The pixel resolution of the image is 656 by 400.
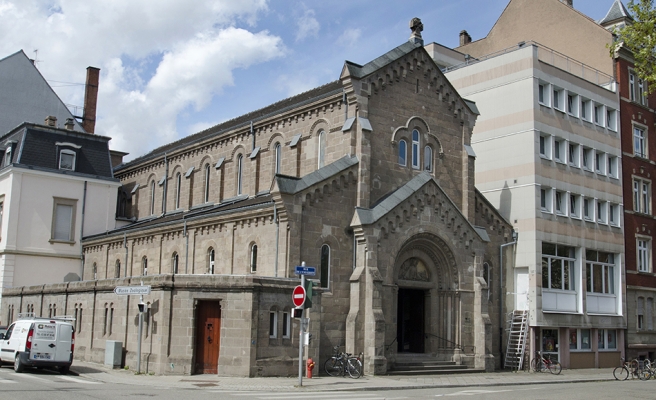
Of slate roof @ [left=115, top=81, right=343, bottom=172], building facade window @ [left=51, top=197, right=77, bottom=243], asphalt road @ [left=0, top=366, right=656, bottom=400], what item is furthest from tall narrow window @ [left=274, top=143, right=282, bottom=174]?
asphalt road @ [left=0, top=366, right=656, bottom=400]

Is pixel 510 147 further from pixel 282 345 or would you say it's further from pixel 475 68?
pixel 282 345

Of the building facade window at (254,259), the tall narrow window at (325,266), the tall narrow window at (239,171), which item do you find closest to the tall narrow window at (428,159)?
the tall narrow window at (325,266)

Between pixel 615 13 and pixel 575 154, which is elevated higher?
pixel 615 13

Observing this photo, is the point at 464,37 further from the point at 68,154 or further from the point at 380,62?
the point at 68,154

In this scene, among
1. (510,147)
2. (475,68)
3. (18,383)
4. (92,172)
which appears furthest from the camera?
(92,172)

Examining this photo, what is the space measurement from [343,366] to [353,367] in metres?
0.42

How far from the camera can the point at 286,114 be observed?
3816cm

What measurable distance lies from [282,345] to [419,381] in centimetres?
573

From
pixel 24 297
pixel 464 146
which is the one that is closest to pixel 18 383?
pixel 24 297

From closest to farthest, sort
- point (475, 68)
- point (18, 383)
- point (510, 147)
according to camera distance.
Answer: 1. point (18, 383)
2. point (510, 147)
3. point (475, 68)

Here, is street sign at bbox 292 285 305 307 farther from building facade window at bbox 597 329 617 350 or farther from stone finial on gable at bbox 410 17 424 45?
building facade window at bbox 597 329 617 350

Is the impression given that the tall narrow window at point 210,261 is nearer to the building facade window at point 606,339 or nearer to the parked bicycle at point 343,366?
the parked bicycle at point 343,366

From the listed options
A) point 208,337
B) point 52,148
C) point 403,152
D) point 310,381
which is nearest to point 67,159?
point 52,148

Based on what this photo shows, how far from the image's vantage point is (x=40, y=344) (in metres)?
25.2
